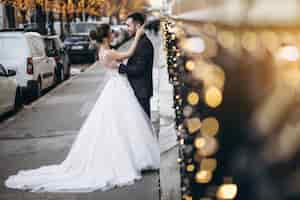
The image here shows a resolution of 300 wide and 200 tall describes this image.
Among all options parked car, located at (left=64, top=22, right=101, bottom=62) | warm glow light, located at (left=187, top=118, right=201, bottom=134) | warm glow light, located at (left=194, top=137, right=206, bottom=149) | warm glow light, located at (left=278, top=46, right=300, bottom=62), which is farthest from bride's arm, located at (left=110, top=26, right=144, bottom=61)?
parked car, located at (left=64, top=22, right=101, bottom=62)

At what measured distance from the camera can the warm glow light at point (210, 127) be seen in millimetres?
2127

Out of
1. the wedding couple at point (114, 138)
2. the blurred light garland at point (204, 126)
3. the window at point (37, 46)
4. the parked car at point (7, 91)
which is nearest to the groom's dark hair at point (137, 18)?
the wedding couple at point (114, 138)

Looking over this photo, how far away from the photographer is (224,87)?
2.03 meters

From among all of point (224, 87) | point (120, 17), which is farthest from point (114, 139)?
→ point (120, 17)

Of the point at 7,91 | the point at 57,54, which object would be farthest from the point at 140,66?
the point at 57,54

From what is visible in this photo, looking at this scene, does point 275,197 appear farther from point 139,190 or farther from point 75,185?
point 75,185

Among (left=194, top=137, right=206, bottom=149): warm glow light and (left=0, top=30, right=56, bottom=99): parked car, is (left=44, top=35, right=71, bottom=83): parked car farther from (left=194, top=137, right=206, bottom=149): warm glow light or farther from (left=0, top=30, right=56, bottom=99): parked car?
(left=194, top=137, right=206, bottom=149): warm glow light

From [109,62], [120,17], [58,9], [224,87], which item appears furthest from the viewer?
[120,17]

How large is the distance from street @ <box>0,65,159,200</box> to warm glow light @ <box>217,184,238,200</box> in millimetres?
4775

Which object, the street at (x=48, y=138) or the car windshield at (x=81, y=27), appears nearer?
the street at (x=48, y=138)

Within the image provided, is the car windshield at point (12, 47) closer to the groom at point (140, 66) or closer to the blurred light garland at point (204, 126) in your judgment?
the groom at point (140, 66)

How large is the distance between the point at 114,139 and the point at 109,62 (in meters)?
1.02

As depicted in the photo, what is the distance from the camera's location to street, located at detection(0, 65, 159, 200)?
725 centimetres

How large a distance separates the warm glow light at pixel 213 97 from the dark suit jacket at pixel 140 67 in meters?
6.16
